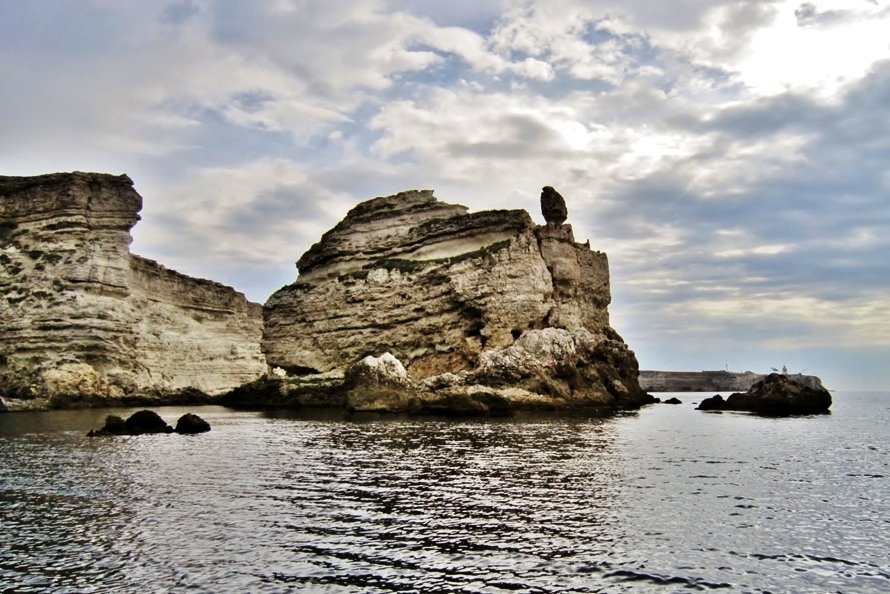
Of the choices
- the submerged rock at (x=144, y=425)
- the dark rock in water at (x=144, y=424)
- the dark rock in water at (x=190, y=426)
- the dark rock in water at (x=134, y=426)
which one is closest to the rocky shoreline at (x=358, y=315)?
the dark rock in water at (x=190, y=426)

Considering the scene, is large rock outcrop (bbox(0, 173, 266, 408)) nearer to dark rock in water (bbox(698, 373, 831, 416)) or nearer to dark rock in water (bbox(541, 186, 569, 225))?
dark rock in water (bbox(541, 186, 569, 225))

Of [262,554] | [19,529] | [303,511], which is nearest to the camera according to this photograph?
[262,554]

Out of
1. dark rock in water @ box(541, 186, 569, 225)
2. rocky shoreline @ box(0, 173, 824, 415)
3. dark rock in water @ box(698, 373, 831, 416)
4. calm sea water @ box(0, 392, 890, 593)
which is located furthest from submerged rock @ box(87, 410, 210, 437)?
dark rock in water @ box(698, 373, 831, 416)

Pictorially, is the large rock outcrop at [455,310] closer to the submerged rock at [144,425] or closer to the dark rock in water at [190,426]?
the dark rock in water at [190,426]

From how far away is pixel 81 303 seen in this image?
77000 millimetres

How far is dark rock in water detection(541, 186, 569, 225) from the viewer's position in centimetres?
7700

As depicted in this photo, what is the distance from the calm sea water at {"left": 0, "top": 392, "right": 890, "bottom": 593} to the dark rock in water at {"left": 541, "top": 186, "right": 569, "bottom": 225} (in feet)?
157

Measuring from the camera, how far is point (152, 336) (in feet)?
295

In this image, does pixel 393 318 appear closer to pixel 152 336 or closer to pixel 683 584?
pixel 152 336

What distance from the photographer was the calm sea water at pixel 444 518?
1213 centimetres

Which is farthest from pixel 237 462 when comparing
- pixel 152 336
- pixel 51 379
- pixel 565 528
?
pixel 152 336

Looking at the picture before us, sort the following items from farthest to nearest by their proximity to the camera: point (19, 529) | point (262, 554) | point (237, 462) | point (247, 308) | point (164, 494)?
point (247, 308)
point (237, 462)
point (164, 494)
point (19, 529)
point (262, 554)

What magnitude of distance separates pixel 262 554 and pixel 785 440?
3286 cm

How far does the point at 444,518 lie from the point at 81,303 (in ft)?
242
